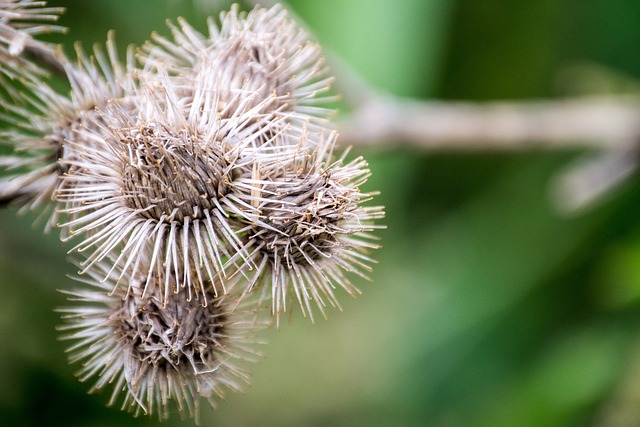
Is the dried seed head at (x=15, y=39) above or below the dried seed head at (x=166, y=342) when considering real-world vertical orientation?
above

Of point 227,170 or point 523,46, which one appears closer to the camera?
point 227,170

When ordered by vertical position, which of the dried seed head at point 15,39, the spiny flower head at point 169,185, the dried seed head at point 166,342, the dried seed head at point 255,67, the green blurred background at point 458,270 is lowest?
the dried seed head at point 166,342

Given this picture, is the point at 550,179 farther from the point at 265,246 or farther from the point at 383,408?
the point at 265,246

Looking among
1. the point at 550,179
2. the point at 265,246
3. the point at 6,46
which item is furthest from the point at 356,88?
the point at 550,179

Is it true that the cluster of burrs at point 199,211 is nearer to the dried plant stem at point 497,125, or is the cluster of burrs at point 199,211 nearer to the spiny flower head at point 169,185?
the spiny flower head at point 169,185

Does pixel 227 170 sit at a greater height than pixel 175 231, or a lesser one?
greater

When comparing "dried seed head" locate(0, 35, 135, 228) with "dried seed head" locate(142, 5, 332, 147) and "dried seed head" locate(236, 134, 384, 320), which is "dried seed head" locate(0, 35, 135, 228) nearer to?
"dried seed head" locate(142, 5, 332, 147)

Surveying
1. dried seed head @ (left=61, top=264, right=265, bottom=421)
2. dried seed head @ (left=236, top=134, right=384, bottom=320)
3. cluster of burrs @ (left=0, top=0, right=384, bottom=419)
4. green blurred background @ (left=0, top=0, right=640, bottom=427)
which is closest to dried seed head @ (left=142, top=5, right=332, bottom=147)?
cluster of burrs @ (left=0, top=0, right=384, bottom=419)

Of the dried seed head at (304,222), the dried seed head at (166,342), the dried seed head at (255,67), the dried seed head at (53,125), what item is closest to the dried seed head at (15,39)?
the dried seed head at (53,125)

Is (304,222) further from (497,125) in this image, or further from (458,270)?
(458,270)
